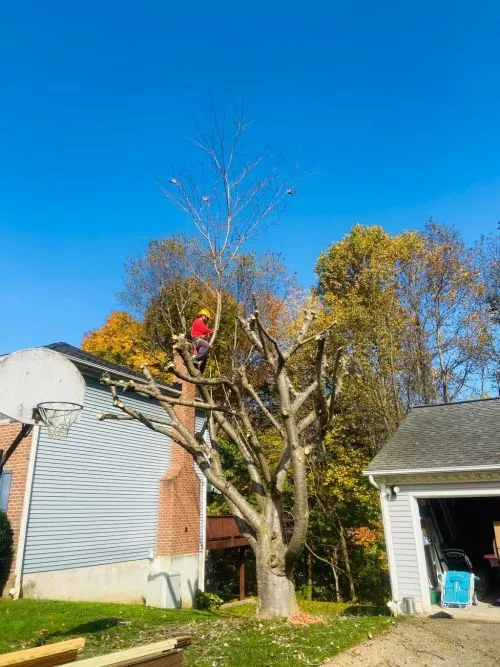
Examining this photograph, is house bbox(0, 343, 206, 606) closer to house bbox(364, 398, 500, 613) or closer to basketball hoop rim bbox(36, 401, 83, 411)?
basketball hoop rim bbox(36, 401, 83, 411)

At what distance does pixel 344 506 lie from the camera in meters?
19.8

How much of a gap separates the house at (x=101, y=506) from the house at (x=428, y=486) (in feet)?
23.3

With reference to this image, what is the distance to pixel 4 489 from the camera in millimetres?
11836

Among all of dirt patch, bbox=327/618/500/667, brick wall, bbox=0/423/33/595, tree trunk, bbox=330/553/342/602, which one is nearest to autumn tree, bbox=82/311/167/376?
tree trunk, bbox=330/553/342/602

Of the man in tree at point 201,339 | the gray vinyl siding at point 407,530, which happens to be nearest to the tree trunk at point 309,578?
the gray vinyl siding at point 407,530

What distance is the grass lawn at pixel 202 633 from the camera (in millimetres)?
6035

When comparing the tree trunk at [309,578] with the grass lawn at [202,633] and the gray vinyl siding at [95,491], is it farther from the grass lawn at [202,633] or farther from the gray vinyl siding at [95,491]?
the grass lawn at [202,633]

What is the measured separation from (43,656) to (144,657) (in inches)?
33.5

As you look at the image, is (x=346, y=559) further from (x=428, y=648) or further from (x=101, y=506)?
(x=428, y=648)

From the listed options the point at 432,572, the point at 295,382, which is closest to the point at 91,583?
the point at 432,572

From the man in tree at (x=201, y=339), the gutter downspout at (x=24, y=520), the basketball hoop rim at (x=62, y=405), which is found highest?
the man in tree at (x=201, y=339)

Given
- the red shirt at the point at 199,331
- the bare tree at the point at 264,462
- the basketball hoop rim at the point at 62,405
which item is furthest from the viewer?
the red shirt at the point at 199,331

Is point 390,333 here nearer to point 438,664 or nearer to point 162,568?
point 162,568

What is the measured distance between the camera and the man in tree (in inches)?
352
